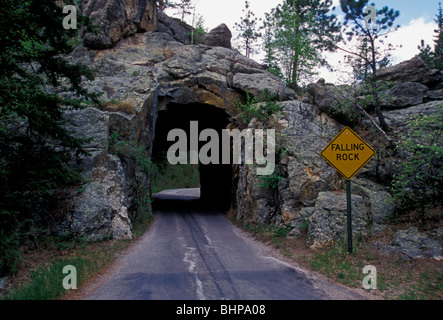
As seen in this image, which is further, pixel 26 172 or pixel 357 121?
pixel 357 121

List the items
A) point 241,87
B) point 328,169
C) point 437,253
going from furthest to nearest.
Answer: point 241,87
point 328,169
point 437,253

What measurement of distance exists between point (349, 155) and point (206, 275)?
17.3 ft

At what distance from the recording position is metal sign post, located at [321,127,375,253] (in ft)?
25.0

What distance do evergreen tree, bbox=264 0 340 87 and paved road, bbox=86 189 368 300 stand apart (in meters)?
19.0

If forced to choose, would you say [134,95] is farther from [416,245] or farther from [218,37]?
[416,245]

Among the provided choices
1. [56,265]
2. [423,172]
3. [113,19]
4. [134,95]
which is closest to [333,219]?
[423,172]

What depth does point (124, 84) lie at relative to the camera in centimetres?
1688

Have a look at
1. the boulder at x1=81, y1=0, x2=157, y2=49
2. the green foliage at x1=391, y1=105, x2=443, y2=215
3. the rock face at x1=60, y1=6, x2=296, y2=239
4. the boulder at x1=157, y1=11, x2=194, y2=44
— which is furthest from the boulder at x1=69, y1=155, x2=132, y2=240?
the boulder at x1=157, y1=11, x2=194, y2=44

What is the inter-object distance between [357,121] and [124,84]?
14446 mm

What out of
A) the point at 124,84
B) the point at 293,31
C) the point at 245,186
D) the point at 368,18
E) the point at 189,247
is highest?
the point at 293,31

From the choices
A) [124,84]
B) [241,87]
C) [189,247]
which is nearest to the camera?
[189,247]

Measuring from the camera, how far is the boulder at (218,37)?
24.8 meters
